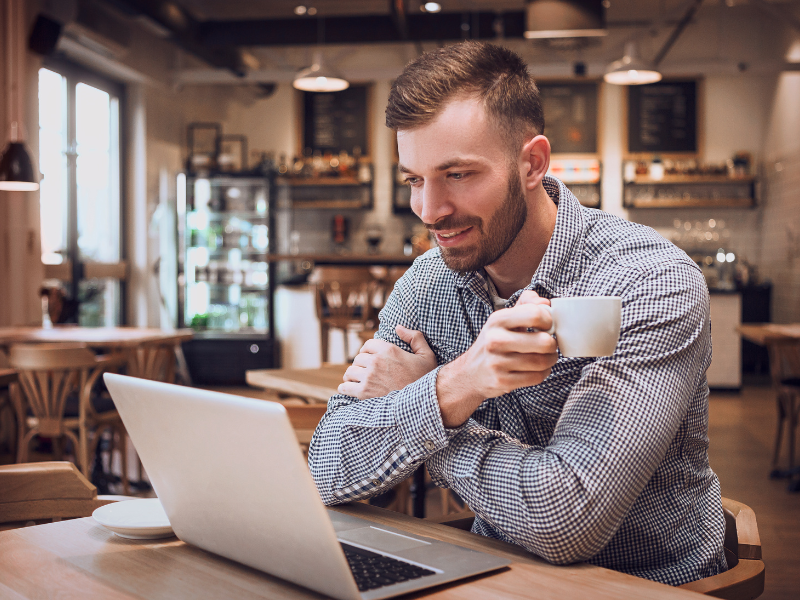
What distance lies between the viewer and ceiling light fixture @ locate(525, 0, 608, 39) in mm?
5746

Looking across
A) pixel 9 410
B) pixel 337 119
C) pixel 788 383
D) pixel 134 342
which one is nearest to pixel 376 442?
pixel 134 342

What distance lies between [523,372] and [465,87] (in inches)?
17.7

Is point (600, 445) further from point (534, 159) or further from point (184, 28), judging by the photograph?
point (184, 28)

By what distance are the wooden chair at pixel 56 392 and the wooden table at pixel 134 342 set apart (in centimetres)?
45

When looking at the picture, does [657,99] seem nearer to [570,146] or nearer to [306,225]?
[570,146]

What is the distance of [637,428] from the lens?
95 cm

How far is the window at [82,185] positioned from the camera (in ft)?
20.7

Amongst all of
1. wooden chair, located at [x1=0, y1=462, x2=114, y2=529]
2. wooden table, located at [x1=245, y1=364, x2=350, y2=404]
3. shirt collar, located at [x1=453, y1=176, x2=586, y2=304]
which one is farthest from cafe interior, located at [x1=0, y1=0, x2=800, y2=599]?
shirt collar, located at [x1=453, y1=176, x2=586, y2=304]

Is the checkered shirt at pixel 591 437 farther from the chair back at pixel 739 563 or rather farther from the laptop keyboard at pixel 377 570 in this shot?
the laptop keyboard at pixel 377 570

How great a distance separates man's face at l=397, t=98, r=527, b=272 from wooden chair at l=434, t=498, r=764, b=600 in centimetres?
42

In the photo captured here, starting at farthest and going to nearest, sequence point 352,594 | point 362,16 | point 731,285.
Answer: point 731,285 → point 362,16 → point 352,594

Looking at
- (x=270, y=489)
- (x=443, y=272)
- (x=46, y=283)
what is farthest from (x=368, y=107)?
(x=270, y=489)

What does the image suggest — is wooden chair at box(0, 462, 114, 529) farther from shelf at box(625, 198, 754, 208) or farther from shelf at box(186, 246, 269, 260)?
shelf at box(625, 198, 754, 208)

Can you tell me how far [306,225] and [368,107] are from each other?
1546 millimetres
